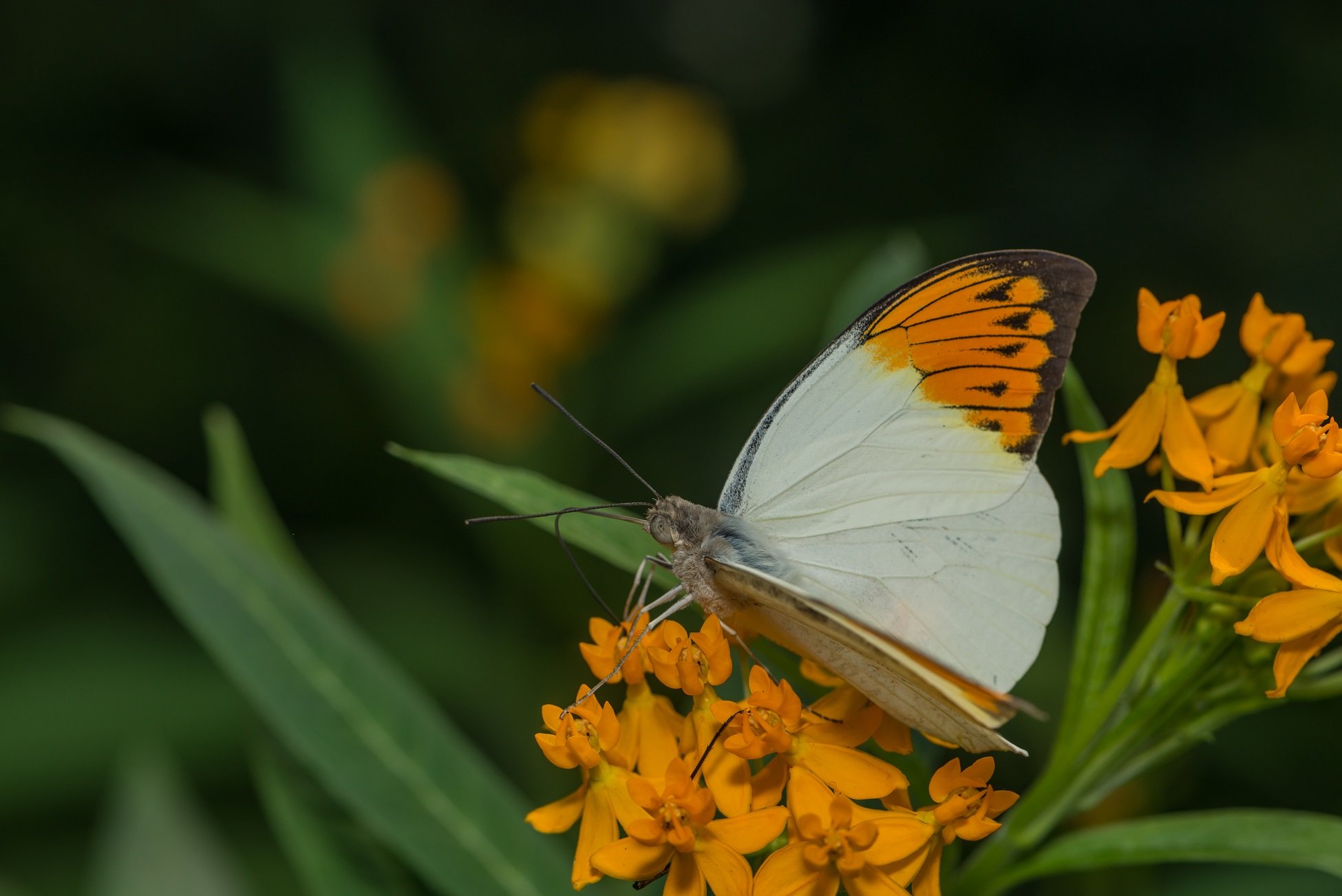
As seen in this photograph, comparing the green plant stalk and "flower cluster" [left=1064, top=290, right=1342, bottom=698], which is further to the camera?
the green plant stalk

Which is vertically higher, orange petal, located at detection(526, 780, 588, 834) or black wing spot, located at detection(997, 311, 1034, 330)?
black wing spot, located at detection(997, 311, 1034, 330)

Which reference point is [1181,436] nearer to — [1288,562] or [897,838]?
[1288,562]

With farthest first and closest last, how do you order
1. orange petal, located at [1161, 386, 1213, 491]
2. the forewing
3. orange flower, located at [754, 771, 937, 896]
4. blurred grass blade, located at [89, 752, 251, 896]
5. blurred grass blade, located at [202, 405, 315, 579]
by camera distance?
blurred grass blade, located at [89, 752, 251, 896] → blurred grass blade, located at [202, 405, 315, 579] → orange petal, located at [1161, 386, 1213, 491] → orange flower, located at [754, 771, 937, 896] → the forewing

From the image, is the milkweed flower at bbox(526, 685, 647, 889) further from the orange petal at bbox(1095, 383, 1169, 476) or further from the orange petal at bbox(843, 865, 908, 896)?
the orange petal at bbox(1095, 383, 1169, 476)

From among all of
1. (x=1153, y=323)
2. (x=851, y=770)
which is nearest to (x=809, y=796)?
(x=851, y=770)

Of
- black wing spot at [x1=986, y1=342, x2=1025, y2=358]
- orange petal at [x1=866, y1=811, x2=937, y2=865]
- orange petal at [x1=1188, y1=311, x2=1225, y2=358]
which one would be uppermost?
black wing spot at [x1=986, y1=342, x2=1025, y2=358]

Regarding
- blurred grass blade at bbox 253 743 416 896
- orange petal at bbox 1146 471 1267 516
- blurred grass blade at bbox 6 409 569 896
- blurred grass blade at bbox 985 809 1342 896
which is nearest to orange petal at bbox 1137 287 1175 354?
orange petal at bbox 1146 471 1267 516

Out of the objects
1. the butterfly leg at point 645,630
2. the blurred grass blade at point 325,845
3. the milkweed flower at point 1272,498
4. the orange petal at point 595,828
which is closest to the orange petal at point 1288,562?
the milkweed flower at point 1272,498

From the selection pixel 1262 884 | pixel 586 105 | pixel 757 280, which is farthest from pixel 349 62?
pixel 1262 884
